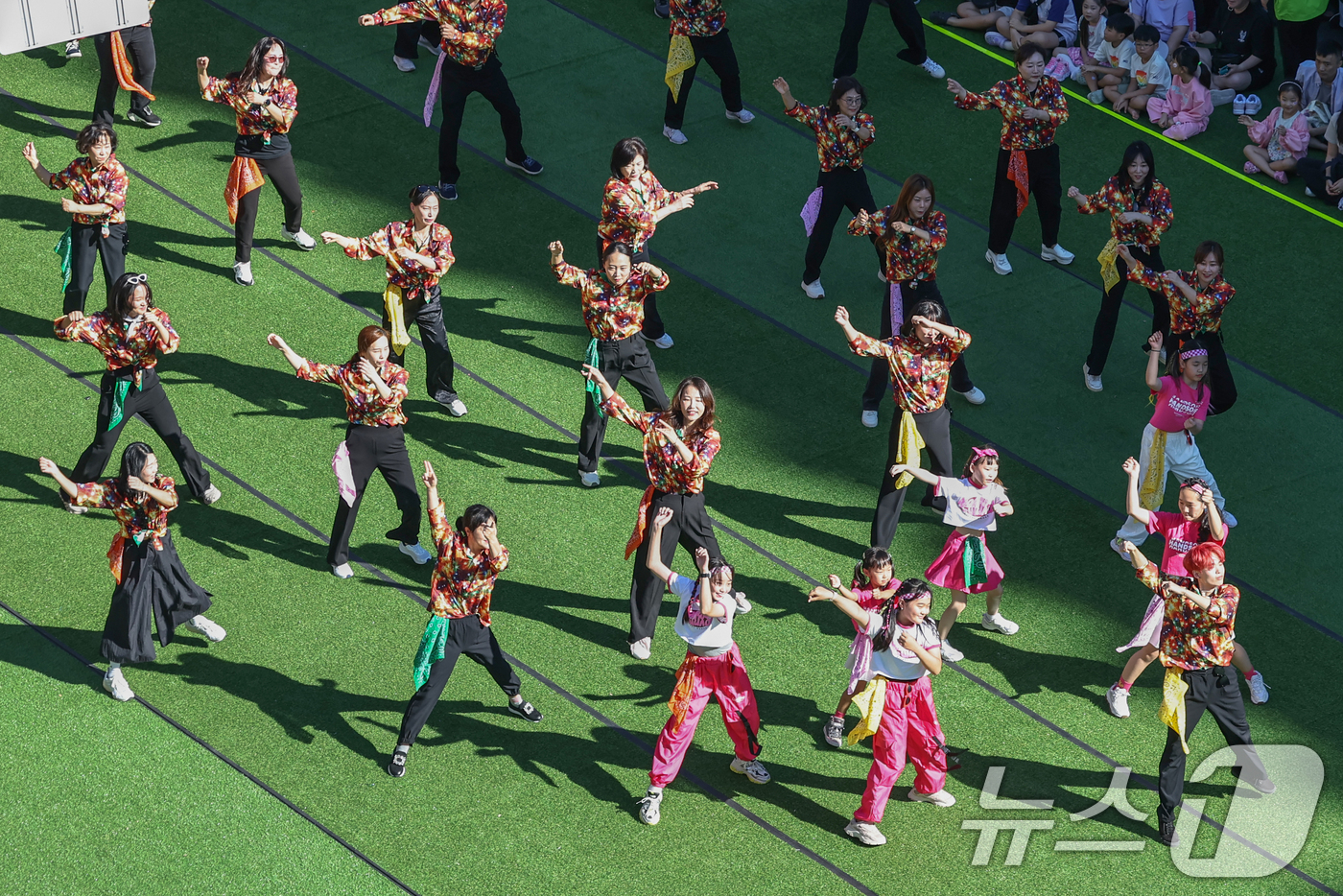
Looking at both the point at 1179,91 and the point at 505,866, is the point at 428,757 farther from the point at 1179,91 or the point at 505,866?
the point at 1179,91

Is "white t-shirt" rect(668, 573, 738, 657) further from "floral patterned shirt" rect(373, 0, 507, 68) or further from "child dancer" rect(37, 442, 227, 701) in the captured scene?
"floral patterned shirt" rect(373, 0, 507, 68)

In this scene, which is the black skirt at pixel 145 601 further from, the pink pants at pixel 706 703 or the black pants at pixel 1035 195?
the black pants at pixel 1035 195

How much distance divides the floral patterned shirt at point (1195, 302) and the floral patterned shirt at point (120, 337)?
699 cm

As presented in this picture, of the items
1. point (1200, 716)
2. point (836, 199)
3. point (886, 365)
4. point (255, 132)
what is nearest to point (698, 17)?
point (836, 199)

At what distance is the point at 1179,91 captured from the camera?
16.4 m

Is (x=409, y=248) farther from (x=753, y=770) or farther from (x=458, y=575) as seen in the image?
(x=753, y=770)

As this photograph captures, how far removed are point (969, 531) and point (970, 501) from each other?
0.25 meters

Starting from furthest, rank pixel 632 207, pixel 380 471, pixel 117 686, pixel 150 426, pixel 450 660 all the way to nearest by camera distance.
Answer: pixel 632 207 < pixel 150 426 < pixel 380 471 < pixel 117 686 < pixel 450 660

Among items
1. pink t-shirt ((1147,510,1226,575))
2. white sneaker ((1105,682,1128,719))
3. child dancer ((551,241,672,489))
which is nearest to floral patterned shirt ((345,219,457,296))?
child dancer ((551,241,672,489))

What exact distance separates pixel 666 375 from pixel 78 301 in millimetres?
4621

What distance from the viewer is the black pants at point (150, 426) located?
431 inches

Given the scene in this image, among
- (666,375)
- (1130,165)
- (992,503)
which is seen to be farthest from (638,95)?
(992,503)

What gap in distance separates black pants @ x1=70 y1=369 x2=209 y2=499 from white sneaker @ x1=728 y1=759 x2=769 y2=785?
4.33 meters

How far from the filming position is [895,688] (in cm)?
898
